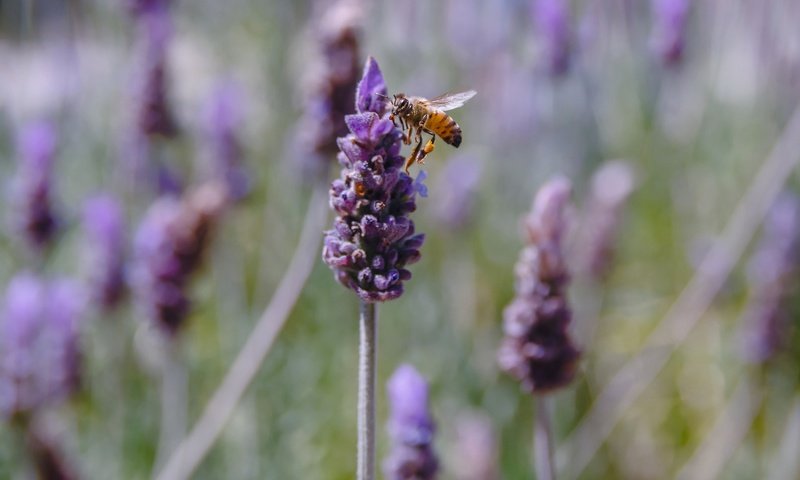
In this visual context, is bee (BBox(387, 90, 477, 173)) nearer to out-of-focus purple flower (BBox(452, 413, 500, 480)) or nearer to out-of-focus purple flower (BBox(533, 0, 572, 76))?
out-of-focus purple flower (BBox(452, 413, 500, 480))

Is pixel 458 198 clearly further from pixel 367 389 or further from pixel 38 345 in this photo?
pixel 367 389

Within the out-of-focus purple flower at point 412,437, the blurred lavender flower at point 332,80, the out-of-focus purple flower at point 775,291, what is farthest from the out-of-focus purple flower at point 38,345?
the out-of-focus purple flower at point 775,291

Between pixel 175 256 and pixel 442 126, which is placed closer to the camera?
pixel 442 126

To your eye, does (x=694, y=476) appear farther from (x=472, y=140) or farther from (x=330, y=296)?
(x=472, y=140)

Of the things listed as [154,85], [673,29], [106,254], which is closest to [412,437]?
[106,254]

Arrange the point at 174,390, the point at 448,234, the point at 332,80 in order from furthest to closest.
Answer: the point at 448,234
the point at 174,390
the point at 332,80

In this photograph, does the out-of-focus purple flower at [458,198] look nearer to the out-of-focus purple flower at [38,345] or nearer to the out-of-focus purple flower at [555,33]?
the out-of-focus purple flower at [555,33]

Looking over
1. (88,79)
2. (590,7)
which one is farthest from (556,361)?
(88,79)

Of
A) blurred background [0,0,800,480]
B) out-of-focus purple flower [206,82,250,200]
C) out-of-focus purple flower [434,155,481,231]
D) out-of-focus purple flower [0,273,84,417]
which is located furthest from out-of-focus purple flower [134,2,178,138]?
out-of-focus purple flower [434,155,481,231]

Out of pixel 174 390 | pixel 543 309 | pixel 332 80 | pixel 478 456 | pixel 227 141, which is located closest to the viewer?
pixel 543 309
